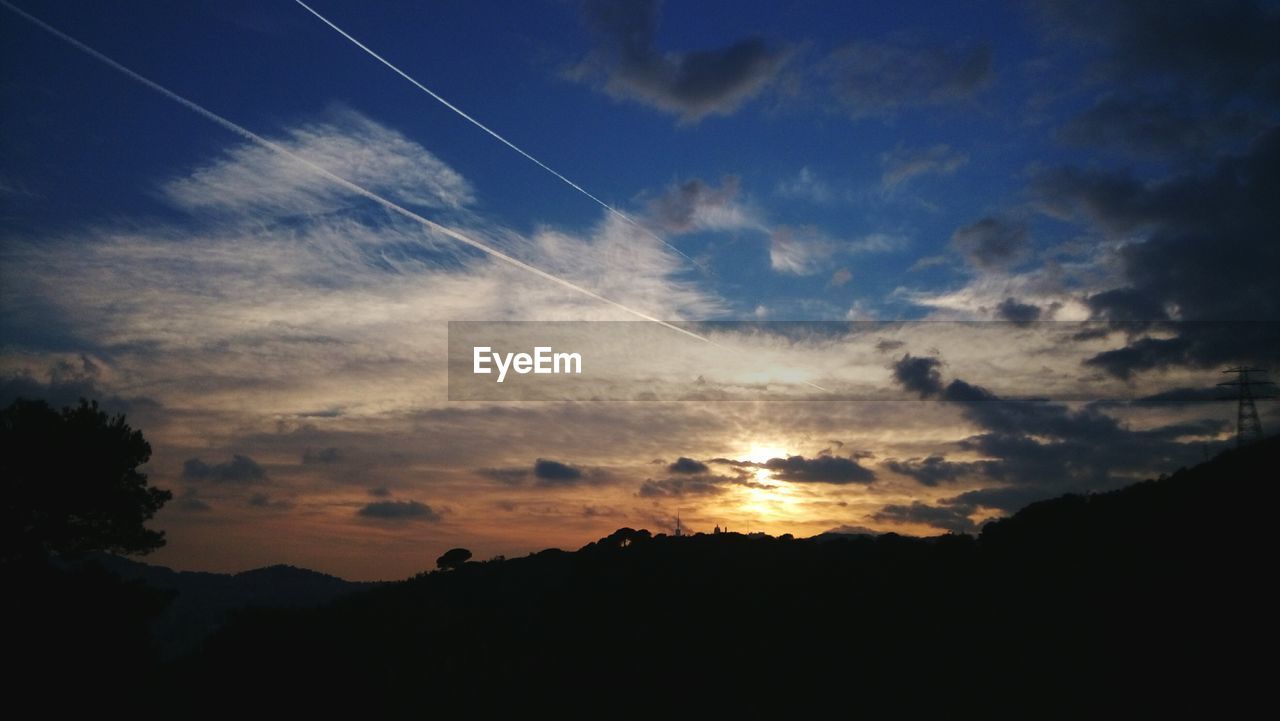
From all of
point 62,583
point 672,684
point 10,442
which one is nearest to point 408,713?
point 672,684

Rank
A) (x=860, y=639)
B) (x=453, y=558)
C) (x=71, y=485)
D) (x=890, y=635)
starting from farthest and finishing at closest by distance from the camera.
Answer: (x=453, y=558) → (x=71, y=485) → (x=860, y=639) → (x=890, y=635)

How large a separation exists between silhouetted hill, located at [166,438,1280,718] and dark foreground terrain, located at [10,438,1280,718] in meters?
0.13

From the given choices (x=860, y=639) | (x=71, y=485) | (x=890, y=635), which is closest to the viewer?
(x=890, y=635)

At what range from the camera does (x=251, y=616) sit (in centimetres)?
4828

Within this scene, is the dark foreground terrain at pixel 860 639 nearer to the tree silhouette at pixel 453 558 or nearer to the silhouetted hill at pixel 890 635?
the silhouetted hill at pixel 890 635

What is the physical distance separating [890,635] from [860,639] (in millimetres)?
1383

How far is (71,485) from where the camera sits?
137 feet

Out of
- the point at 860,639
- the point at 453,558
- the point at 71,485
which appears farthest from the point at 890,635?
the point at 453,558

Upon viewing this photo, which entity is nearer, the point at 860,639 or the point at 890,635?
the point at 890,635

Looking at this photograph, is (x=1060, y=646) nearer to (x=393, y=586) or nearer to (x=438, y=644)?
(x=438, y=644)

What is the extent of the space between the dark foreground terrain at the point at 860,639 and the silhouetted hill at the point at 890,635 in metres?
0.13

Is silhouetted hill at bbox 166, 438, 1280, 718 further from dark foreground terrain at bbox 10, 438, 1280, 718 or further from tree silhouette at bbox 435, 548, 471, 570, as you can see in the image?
tree silhouette at bbox 435, 548, 471, 570

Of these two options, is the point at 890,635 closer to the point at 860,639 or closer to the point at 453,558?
the point at 860,639

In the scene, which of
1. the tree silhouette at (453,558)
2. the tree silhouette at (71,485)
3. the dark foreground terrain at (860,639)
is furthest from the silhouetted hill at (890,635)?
the tree silhouette at (453,558)
